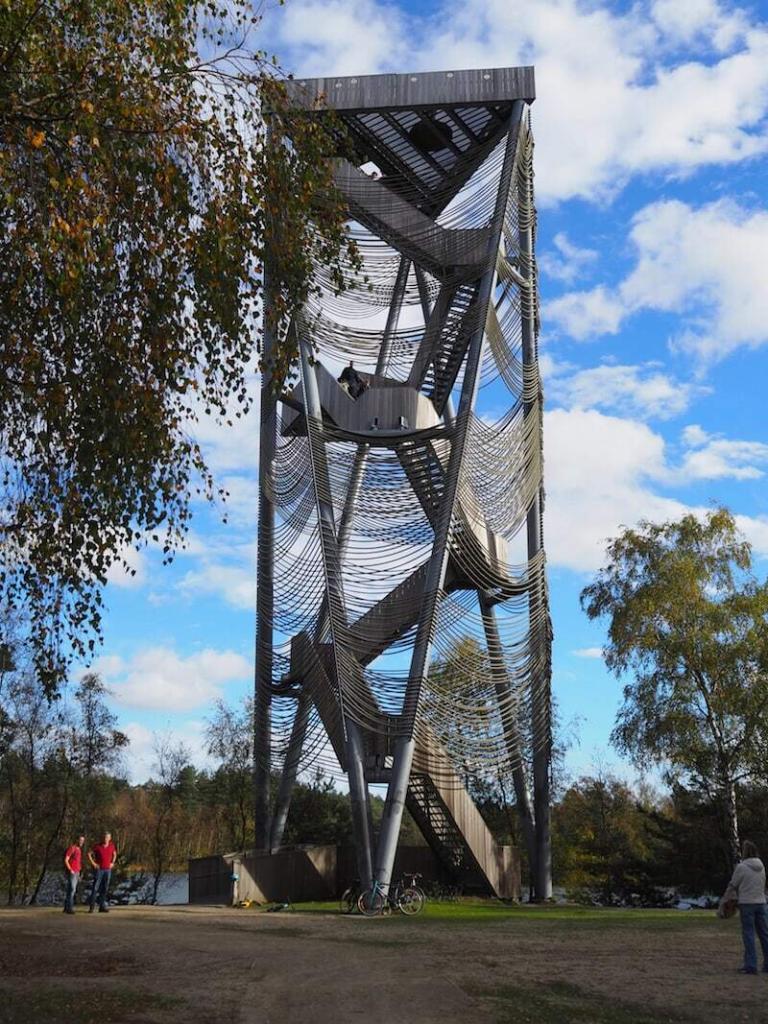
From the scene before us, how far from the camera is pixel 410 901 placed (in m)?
19.3

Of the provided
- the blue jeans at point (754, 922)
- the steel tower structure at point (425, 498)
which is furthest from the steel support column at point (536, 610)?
the blue jeans at point (754, 922)

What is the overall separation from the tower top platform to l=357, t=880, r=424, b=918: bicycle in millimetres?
15436

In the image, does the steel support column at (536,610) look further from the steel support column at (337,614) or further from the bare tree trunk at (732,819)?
the bare tree trunk at (732,819)

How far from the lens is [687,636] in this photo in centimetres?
3020

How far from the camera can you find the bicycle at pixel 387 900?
18781mm

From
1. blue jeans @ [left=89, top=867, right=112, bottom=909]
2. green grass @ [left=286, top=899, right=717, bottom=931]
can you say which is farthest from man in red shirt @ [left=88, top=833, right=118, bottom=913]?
green grass @ [left=286, top=899, right=717, bottom=931]

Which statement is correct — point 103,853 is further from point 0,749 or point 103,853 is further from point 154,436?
point 0,749

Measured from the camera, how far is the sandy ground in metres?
7.70

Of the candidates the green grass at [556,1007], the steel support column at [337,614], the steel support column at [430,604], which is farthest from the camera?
the steel support column at [337,614]

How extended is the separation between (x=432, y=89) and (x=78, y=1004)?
65.4ft

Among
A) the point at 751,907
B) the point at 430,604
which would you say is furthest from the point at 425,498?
the point at 751,907

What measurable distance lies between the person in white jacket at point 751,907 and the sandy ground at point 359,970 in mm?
268

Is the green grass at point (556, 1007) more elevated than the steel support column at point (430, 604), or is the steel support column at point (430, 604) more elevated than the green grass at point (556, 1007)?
the steel support column at point (430, 604)

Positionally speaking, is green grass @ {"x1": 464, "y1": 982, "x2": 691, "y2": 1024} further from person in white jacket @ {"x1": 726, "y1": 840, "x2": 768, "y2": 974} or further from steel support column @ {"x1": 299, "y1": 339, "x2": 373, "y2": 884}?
steel support column @ {"x1": 299, "y1": 339, "x2": 373, "y2": 884}
